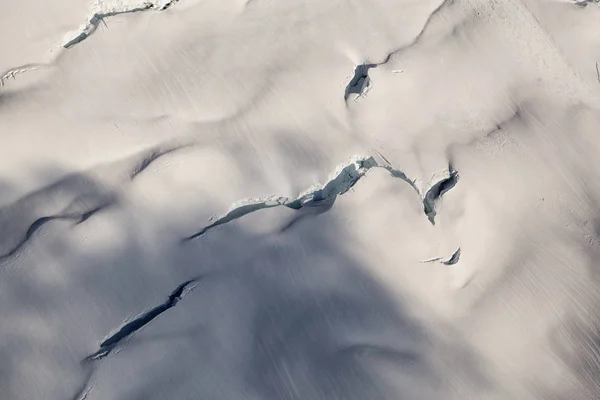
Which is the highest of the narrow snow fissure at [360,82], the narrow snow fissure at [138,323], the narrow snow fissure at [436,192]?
the narrow snow fissure at [360,82]

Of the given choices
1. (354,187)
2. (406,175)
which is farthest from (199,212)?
(406,175)

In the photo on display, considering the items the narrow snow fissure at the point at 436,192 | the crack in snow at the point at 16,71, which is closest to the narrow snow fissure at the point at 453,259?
the narrow snow fissure at the point at 436,192

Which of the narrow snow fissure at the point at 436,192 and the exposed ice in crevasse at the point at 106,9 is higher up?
the exposed ice in crevasse at the point at 106,9

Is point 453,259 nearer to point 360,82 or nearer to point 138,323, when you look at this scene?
point 360,82

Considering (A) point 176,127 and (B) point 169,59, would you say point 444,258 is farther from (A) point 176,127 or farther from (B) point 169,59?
(B) point 169,59

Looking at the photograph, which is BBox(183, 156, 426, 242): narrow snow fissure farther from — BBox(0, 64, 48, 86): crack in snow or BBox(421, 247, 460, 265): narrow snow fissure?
BBox(0, 64, 48, 86): crack in snow

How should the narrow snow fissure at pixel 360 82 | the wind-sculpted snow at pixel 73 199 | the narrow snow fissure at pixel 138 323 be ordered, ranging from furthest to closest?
the narrow snow fissure at pixel 360 82 → the wind-sculpted snow at pixel 73 199 → the narrow snow fissure at pixel 138 323

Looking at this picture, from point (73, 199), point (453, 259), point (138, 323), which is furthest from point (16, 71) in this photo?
point (453, 259)

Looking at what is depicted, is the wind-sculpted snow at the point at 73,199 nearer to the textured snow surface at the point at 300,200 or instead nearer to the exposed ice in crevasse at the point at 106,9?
the textured snow surface at the point at 300,200
